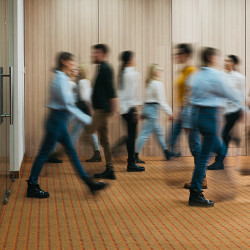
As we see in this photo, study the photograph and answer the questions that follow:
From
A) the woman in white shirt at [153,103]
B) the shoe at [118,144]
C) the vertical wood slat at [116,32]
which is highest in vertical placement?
the vertical wood slat at [116,32]

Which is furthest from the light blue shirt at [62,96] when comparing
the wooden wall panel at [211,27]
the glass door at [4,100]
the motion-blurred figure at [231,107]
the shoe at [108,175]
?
the wooden wall panel at [211,27]

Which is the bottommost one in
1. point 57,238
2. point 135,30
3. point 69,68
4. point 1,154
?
point 57,238

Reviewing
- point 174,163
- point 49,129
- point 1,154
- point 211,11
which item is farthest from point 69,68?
point 211,11

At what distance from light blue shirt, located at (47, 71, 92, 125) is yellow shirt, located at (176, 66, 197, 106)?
1367mm

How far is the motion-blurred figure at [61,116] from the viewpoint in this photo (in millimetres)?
4375

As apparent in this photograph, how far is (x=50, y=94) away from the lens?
444 cm

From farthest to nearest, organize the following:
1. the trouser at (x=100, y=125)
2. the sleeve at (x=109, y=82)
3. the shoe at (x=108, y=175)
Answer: the shoe at (x=108, y=175)
the trouser at (x=100, y=125)
the sleeve at (x=109, y=82)

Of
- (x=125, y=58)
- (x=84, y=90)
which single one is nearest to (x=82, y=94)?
(x=84, y=90)

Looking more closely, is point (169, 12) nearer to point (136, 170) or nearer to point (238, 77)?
point (238, 77)

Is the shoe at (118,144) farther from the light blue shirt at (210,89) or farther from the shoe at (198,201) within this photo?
the light blue shirt at (210,89)

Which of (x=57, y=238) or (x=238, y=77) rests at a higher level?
(x=238, y=77)

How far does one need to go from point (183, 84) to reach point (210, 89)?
1.05 metres

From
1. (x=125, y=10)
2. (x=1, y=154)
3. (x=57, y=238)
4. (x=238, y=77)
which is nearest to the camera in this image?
(x=57, y=238)

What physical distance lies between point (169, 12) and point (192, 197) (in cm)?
426
